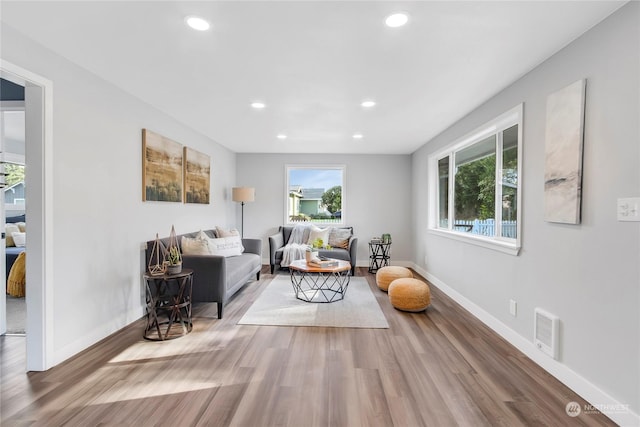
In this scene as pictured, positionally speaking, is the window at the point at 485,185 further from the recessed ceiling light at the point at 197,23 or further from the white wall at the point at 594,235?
the recessed ceiling light at the point at 197,23

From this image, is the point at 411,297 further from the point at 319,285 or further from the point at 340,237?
the point at 340,237

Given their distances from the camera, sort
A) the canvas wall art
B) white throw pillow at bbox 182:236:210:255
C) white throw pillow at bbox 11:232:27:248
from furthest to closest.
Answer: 1. white throw pillow at bbox 11:232:27:248
2. white throw pillow at bbox 182:236:210:255
3. the canvas wall art

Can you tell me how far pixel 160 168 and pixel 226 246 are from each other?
53.0 inches

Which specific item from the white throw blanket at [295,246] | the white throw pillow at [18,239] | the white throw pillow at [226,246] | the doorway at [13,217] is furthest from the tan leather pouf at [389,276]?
the white throw pillow at [18,239]

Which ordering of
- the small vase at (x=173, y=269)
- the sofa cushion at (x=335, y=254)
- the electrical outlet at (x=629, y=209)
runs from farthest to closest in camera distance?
the sofa cushion at (x=335, y=254), the small vase at (x=173, y=269), the electrical outlet at (x=629, y=209)

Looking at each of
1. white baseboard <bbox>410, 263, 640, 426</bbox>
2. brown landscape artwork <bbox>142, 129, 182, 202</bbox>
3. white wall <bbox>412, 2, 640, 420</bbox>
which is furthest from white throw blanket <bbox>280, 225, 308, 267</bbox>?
white wall <bbox>412, 2, 640, 420</bbox>

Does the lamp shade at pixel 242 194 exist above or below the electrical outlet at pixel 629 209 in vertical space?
above

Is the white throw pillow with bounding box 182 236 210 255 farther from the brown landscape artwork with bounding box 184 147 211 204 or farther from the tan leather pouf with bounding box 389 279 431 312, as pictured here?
the tan leather pouf with bounding box 389 279 431 312

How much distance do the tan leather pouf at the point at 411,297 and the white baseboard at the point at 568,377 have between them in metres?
0.57

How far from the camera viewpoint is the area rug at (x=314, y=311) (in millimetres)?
3213

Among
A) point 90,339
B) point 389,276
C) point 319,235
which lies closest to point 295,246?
point 319,235

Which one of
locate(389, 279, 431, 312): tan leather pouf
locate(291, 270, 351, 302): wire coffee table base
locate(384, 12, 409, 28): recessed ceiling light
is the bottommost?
locate(291, 270, 351, 302): wire coffee table base

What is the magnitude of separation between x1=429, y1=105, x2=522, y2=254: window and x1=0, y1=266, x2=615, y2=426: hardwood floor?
3.63 feet

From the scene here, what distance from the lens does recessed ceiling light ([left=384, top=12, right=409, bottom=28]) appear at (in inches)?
72.2
